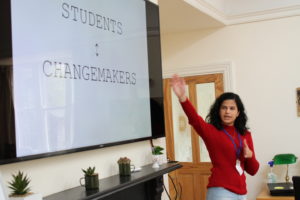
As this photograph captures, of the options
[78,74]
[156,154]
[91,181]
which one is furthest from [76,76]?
[156,154]

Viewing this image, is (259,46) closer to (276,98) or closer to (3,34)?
(276,98)

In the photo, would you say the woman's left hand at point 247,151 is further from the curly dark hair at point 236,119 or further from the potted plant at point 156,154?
the potted plant at point 156,154

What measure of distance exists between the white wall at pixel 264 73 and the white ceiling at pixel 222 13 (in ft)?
0.29

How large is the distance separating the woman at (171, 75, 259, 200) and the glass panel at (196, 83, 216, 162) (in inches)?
84.2

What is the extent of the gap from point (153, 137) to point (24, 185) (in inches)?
48.5

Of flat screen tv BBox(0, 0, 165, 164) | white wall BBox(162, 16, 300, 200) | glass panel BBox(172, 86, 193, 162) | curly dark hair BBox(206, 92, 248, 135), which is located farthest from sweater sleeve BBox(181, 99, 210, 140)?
glass panel BBox(172, 86, 193, 162)

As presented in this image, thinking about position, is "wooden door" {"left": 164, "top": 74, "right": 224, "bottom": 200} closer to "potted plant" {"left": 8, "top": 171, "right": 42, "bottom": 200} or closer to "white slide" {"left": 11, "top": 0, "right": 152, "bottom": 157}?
"white slide" {"left": 11, "top": 0, "right": 152, "bottom": 157}

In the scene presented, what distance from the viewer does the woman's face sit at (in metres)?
2.64

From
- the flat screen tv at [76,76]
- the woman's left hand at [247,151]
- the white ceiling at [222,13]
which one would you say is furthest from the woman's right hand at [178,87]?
the white ceiling at [222,13]

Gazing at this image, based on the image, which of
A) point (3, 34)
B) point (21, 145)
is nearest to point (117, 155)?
point (21, 145)

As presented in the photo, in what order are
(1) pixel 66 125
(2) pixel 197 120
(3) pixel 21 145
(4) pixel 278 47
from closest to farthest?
1. (3) pixel 21 145
2. (1) pixel 66 125
3. (2) pixel 197 120
4. (4) pixel 278 47

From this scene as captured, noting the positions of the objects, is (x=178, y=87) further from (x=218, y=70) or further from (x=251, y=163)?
(x=218, y=70)

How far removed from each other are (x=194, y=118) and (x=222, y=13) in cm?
242

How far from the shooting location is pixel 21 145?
157 centimetres
